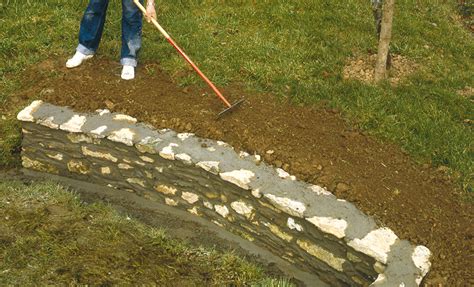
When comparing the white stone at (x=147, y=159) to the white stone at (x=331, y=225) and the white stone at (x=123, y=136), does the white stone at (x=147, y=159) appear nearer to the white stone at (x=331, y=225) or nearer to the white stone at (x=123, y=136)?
the white stone at (x=123, y=136)

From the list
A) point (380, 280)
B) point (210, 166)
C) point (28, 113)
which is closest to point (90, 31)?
point (28, 113)

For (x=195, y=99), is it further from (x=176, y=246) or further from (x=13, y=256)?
(x=13, y=256)

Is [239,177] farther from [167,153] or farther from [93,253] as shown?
[93,253]

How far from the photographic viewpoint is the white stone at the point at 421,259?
3723 millimetres

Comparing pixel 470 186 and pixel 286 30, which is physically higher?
pixel 286 30

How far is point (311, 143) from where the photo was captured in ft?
15.5

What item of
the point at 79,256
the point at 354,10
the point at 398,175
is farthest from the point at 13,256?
the point at 354,10

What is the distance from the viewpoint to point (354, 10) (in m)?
7.23

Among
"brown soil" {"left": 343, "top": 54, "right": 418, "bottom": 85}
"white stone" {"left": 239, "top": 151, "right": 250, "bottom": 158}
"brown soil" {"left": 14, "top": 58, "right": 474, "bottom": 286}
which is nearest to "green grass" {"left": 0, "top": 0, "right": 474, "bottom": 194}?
"brown soil" {"left": 343, "top": 54, "right": 418, "bottom": 85}

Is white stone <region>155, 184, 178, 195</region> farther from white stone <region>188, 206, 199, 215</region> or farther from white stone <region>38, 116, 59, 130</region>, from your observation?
white stone <region>38, 116, 59, 130</region>

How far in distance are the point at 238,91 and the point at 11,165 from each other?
2479 millimetres

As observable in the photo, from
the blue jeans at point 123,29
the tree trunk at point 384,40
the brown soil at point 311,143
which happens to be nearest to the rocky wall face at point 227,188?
the brown soil at point 311,143

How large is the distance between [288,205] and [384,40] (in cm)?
234

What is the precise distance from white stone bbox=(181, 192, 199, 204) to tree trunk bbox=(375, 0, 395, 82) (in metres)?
2.40
